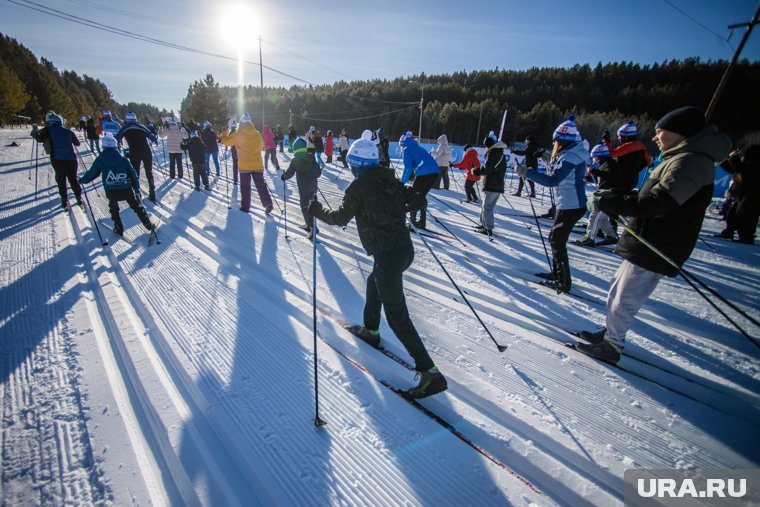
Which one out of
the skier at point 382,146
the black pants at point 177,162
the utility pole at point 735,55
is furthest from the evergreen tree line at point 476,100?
the black pants at point 177,162

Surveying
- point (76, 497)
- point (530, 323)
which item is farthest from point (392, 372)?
point (76, 497)

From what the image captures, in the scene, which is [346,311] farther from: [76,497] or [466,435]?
[76,497]

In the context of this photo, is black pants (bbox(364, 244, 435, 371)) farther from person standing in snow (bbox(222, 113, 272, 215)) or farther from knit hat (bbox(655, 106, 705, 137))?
person standing in snow (bbox(222, 113, 272, 215))

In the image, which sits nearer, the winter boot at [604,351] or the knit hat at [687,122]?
the knit hat at [687,122]

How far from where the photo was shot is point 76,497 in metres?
1.65

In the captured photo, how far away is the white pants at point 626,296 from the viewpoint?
251cm

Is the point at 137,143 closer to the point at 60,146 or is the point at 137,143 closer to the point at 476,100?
the point at 60,146

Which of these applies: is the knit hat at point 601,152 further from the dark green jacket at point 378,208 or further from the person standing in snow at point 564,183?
the dark green jacket at point 378,208

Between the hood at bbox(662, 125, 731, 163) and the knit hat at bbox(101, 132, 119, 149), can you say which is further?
the knit hat at bbox(101, 132, 119, 149)

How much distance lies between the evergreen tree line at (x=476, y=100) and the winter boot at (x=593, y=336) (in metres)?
34.0

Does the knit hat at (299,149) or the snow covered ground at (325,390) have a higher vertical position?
the knit hat at (299,149)

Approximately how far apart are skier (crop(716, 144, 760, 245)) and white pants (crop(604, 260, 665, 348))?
693 centimetres

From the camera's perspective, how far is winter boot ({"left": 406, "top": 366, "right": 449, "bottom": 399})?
230 centimetres

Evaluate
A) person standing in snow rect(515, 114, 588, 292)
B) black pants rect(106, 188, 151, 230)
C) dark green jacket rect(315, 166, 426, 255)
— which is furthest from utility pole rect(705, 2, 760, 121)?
black pants rect(106, 188, 151, 230)
